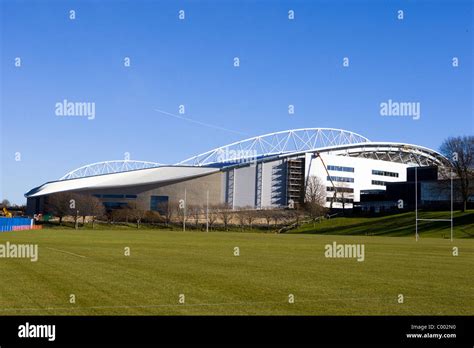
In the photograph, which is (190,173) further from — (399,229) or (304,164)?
(399,229)

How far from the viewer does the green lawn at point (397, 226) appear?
98875 mm

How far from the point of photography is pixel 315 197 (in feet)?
496

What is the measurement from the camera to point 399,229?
10550cm

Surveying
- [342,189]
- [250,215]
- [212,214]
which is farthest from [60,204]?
[342,189]

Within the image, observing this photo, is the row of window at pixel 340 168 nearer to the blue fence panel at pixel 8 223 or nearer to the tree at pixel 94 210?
the tree at pixel 94 210

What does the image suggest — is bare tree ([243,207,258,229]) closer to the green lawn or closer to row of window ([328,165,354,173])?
the green lawn

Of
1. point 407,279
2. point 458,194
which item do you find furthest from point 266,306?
point 458,194

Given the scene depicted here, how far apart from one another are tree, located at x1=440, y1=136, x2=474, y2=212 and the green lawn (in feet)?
17.0

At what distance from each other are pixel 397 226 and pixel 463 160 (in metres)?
18.4

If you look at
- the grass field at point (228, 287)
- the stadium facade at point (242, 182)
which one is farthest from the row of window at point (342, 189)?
the grass field at point (228, 287)

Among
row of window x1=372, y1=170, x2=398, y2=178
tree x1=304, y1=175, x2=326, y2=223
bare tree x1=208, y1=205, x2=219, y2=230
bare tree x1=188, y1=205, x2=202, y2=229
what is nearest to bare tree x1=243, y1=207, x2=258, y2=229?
bare tree x1=208, y1=205, x2=219, y2=230

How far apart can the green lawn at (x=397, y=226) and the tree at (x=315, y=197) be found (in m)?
9.51

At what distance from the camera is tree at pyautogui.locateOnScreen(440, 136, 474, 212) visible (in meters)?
115
